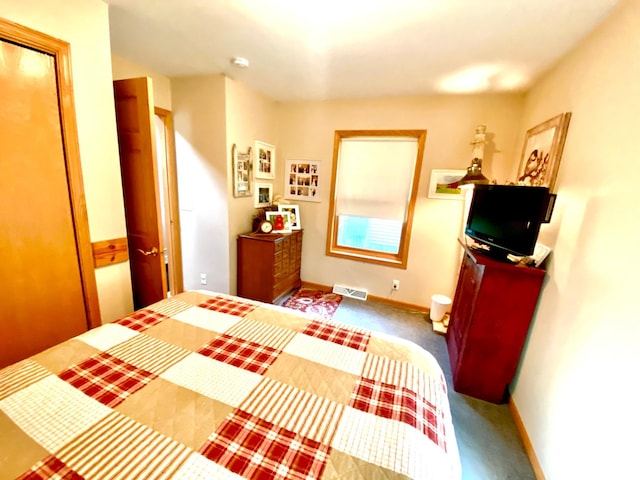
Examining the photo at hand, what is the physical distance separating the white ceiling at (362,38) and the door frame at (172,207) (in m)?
0.50

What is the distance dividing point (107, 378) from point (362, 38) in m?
2.28

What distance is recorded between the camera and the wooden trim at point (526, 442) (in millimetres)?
1342

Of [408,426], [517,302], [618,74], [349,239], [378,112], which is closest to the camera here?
[408,426]

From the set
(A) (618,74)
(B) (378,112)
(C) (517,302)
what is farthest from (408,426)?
(B) (378,112)

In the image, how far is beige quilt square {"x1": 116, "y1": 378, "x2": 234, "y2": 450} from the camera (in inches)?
28.8

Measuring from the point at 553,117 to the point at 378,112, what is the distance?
1.57 meters

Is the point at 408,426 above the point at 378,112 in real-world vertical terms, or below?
below

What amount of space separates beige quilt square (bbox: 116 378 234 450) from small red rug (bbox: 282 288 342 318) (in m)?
2.04

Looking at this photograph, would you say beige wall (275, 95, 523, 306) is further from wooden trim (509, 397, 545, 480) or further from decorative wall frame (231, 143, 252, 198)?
wooden trim (509, 397, 545, 480)

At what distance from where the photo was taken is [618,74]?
1.23m

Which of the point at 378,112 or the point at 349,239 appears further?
the point at 349,239

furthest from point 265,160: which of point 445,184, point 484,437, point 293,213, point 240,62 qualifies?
point 484,437

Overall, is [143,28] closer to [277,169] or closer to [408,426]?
[277,169]

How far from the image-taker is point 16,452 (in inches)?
25.6
